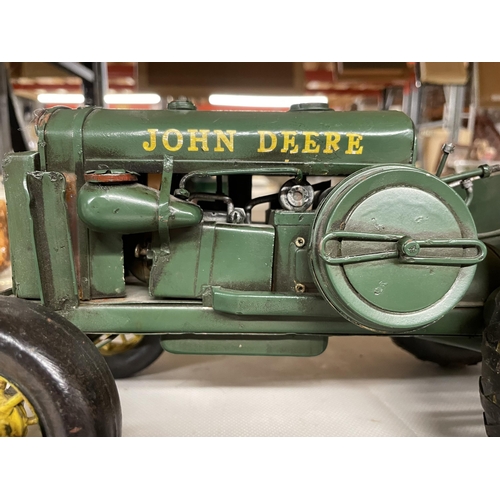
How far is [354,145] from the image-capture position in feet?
4.75

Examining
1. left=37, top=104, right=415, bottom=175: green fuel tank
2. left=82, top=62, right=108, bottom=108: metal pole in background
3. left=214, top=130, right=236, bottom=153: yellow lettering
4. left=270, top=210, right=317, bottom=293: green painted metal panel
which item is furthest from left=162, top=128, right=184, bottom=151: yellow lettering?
left=82, top=62, right=108, bottom=108: metal pole in background

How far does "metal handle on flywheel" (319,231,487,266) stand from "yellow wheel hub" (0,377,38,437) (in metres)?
0.90

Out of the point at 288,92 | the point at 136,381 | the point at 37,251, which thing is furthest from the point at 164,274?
the point at 288,92

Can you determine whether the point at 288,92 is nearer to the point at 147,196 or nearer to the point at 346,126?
the point at 346,126

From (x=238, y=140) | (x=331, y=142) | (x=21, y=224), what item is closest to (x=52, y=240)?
(x=21, y=224)

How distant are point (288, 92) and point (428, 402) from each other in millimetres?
2546

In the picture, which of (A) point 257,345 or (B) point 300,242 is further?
(A) point 257,345

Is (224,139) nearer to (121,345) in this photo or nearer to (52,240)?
(52,240)

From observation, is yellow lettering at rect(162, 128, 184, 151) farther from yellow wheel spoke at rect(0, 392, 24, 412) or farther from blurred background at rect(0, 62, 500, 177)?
blurred background at rect(0, 62, 500, 177)

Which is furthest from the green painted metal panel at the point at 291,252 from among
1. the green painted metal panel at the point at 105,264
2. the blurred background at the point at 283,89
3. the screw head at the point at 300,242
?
the blurred background at the point at 283,89

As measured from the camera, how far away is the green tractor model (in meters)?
1.24

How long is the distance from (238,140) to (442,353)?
137 cm

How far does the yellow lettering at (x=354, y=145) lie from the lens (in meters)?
1.44

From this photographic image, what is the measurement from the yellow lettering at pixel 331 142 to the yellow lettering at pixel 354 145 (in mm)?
38
